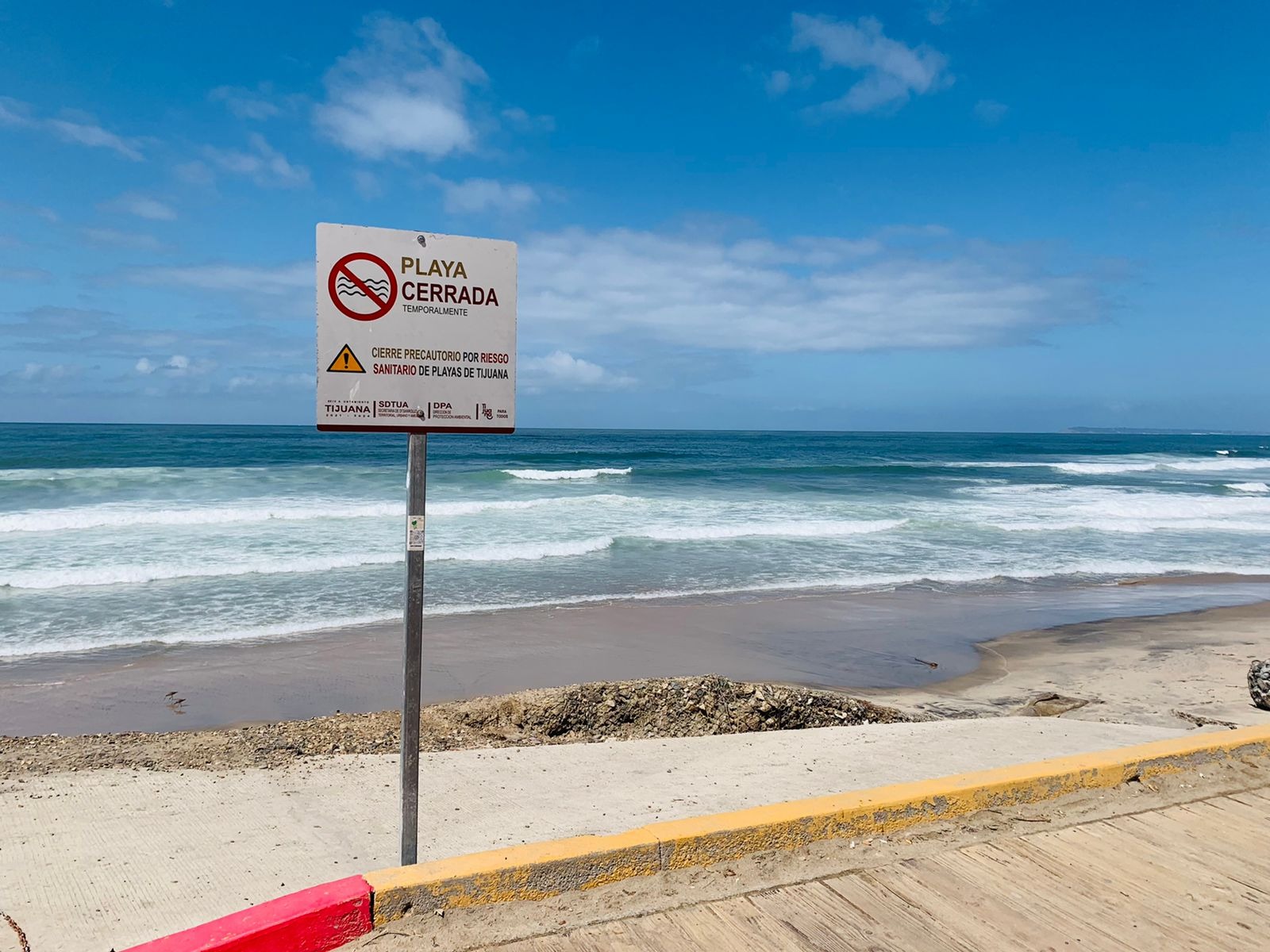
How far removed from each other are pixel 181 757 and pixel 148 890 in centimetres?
246

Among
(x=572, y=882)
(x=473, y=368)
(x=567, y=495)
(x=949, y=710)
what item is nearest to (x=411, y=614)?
(x=473, y=368)

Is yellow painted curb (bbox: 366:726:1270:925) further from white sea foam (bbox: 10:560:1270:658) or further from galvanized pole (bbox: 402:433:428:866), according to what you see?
white sea foam (bbox: 10:560:1270:658)

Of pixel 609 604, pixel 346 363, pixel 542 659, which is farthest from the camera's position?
pixel 609 604

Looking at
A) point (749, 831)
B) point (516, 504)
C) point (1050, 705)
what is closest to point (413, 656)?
point (749, 831)

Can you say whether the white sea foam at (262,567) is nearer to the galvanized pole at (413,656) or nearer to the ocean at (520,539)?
the ocean at (520,539)

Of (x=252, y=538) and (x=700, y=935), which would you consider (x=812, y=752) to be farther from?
(x=252, y=538)

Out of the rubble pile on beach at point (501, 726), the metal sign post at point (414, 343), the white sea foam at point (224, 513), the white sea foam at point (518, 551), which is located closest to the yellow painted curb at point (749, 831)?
the metal sign post at point (414, 343)

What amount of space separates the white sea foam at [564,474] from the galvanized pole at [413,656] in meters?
33.0

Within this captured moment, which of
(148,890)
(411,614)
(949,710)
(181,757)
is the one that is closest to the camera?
(411,614)

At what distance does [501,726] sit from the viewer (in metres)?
6.33

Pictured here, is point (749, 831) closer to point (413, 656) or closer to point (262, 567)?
point (413, 656)

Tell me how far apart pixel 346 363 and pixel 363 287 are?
0.82 feet

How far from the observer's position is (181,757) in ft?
17.8

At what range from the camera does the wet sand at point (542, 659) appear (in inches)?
292
